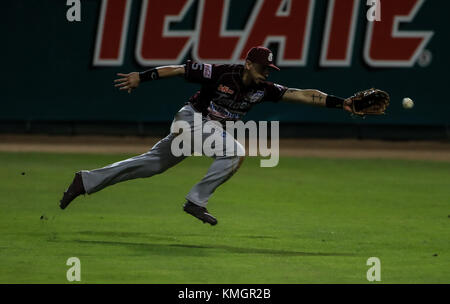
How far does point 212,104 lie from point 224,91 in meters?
0.21

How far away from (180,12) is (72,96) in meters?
2.91

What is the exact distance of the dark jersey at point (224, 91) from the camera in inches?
363

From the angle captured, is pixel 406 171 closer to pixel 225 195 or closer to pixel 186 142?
pixel 225 195

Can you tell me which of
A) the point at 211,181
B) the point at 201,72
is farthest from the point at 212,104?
the point at 211,181

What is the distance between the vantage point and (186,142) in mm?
9391

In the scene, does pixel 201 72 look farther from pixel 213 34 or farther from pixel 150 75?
pixel 213 34

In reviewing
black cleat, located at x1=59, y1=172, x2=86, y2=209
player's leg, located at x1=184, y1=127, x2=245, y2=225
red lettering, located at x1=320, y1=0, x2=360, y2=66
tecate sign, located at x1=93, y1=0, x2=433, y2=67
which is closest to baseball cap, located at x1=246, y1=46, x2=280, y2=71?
player's leg, located at x1=184, y1=127, x2=245, y2=225

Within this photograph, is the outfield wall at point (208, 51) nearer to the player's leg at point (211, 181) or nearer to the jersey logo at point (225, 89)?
the jersey logo at point (225, 89)

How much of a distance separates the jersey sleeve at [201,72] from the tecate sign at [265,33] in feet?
34.5

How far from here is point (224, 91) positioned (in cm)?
927

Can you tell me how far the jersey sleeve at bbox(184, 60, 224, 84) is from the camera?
9.14 m

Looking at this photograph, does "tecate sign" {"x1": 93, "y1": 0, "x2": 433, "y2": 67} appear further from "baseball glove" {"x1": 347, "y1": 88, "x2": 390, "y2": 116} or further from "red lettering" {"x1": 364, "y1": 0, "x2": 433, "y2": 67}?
"baseball glove" {"x1": 347, "y1": 88, "x2": 390, "y2": 116}

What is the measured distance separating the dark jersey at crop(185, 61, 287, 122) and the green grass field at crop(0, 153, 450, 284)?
1236 mm

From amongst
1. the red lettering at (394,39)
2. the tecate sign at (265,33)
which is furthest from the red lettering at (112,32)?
the red lettering at (394,39)
